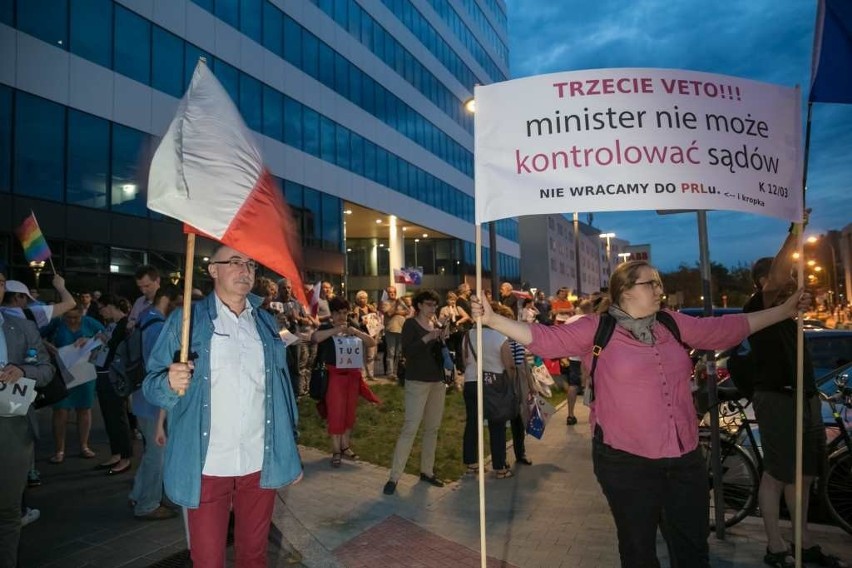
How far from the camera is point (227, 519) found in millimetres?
3066

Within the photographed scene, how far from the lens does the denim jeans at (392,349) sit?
48.6ft

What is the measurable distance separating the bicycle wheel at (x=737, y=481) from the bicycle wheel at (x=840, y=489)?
1.65ft

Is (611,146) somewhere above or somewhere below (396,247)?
below

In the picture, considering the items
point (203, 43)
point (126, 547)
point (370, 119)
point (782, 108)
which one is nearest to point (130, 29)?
point (203, 43)

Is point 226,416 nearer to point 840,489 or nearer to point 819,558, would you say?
point 819,558

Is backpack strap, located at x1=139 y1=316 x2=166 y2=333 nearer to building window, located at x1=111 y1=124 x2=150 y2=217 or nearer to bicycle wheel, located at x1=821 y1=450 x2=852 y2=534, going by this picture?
bicycle wheel, located at x1=821 y1=450 x2=852 y2=534

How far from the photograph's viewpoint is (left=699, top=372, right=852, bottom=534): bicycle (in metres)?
4.78

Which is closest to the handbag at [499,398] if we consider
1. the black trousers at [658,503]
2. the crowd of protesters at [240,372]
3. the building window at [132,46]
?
the crowd of protesters at [240,372]

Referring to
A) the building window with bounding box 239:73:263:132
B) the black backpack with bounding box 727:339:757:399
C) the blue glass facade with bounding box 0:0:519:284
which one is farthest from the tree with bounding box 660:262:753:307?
the black backpack with bounding box 727:339:757:399

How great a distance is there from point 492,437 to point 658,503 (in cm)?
363

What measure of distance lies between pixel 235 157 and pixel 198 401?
51.5 inches

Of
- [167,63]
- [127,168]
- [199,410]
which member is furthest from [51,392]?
[167,63]

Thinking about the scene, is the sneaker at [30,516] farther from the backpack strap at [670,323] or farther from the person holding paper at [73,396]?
the backpack strap at [670,323]

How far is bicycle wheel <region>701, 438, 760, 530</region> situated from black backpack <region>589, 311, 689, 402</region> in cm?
237
